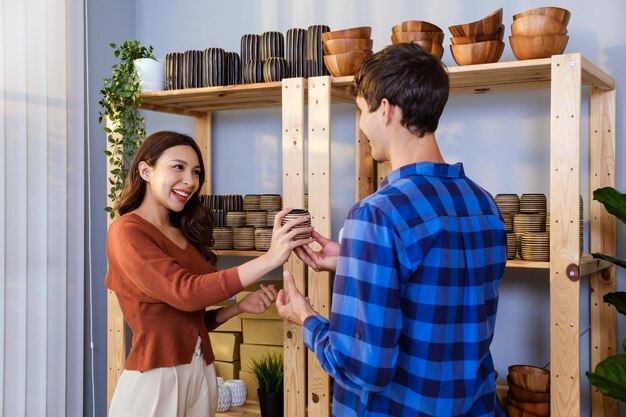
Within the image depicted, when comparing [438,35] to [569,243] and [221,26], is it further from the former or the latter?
[221,26]

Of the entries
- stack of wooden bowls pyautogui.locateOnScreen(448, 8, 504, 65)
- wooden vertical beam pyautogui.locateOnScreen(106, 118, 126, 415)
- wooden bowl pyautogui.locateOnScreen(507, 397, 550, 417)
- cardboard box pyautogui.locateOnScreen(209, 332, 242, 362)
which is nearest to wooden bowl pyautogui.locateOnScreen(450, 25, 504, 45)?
stack of wooden bowls pyautogui.locateOnScreen(448, 8, 504, 65)

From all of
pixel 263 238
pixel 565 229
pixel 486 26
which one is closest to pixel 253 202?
pixel 263 238

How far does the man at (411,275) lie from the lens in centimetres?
128

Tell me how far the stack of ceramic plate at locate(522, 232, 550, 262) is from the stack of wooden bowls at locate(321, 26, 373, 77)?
0.78 metres

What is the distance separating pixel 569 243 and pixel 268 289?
925 mm

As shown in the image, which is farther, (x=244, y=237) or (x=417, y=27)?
(x=244, y=237)

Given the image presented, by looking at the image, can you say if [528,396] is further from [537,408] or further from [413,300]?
[413,300]

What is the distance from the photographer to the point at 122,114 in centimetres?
280

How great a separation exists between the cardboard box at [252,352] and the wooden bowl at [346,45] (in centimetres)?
117

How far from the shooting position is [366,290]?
1280mm

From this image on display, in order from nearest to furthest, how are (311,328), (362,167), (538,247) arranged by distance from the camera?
1. (311,328)
2. (538,247)
3. (362,167)

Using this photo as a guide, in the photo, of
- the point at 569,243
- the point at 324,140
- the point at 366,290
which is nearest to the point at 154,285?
the point at 324,140

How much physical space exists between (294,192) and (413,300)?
1159 millimetres

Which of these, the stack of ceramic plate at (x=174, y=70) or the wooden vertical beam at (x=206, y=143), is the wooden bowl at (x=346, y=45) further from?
the wooden vertical beam at (x=206, y=143)
